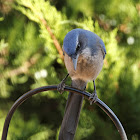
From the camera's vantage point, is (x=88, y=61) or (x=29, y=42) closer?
(x=88, y=61)

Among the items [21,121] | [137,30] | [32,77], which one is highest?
[137,30]

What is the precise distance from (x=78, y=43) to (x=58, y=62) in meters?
0.64

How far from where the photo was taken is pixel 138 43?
208 centimetres

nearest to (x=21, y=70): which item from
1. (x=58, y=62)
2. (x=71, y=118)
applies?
(x=58, y=62)

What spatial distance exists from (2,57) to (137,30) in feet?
3.53

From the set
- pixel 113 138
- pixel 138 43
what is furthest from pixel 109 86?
pixel 138 43

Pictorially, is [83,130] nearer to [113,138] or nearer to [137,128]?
[113,138]

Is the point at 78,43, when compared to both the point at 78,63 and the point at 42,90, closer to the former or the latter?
the point at 78,63

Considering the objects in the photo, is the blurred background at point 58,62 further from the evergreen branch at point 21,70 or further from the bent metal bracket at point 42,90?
the bent metal bracket at point 42,90

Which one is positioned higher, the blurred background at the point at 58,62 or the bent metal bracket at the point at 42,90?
the blurred background at the point at 58,62

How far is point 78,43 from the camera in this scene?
1338mm

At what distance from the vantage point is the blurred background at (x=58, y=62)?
175 centimetres

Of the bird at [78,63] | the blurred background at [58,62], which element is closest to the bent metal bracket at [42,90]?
the bird at [78,63]

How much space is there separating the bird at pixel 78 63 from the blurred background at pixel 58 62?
0.86 ft
